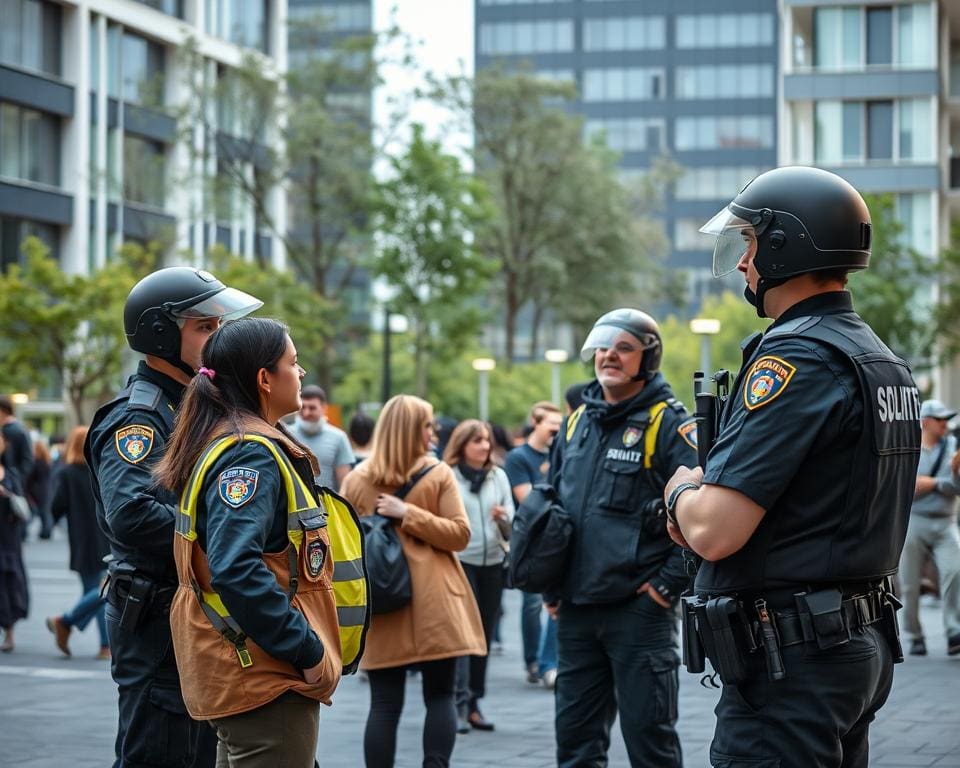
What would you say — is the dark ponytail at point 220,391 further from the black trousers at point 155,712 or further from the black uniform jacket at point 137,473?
the black trousers at point 155,712

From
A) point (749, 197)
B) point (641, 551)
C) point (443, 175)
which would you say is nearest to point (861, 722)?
point (749, 197)

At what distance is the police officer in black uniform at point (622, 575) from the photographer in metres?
6.12

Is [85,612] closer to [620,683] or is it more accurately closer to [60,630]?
[60,630]

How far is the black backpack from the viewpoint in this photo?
6.35 metres

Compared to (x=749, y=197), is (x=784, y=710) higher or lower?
lower

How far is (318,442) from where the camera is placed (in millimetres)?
12844

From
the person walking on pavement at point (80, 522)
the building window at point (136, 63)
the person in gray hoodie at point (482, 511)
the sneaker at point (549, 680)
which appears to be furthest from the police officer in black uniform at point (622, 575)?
the building window at point (136, 63)

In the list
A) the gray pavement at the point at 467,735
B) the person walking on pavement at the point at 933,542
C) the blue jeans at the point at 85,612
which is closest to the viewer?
the gray pavement at the point at 467,735

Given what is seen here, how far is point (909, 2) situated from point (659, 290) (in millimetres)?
18428

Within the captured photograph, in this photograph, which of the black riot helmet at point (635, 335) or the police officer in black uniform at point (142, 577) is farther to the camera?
the black riot helmet at point (635, 335)

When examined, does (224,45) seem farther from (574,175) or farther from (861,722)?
(861,722)

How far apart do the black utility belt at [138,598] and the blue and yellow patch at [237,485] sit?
3.31ft

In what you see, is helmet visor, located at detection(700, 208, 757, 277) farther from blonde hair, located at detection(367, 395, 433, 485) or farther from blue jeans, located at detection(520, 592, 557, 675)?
blue jeans, located at detection(520, 592, 557, 675)

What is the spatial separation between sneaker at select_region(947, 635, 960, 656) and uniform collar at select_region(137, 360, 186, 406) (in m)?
8.49
